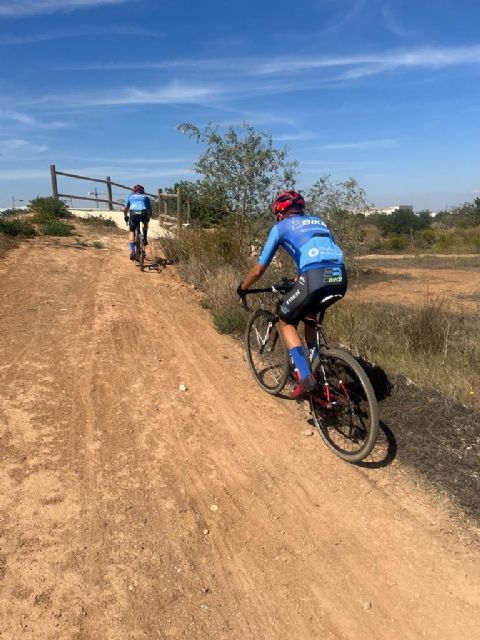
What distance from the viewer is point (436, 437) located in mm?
4355

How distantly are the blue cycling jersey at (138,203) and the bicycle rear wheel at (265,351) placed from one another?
23.5 feet

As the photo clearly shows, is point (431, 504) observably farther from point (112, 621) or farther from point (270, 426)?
point (112, 621)

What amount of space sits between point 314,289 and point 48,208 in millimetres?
16564

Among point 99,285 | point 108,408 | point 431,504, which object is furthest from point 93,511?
point 99,285

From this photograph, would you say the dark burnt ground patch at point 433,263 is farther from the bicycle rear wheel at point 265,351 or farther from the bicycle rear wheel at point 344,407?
the bicycle rear wheel at point 344,407

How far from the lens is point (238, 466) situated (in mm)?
4074

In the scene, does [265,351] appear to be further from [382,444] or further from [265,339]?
[382,444]

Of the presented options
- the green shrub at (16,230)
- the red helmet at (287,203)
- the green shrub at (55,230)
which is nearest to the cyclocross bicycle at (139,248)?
the green shrub at (16,230)

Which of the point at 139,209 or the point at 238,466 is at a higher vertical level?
the point at 139,209

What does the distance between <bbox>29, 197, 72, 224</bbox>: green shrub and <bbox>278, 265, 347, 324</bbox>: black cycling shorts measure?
49.2 feet

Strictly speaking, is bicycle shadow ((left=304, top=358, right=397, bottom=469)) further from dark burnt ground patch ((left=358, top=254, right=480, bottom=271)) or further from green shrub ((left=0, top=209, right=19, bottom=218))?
green shrub ((left=0, top=209, right=19, bottom=218))

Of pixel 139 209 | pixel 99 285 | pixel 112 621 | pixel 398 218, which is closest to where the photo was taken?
pixel 112 621

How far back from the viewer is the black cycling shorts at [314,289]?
422 centimetres

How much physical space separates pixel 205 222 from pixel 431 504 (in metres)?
9.95
